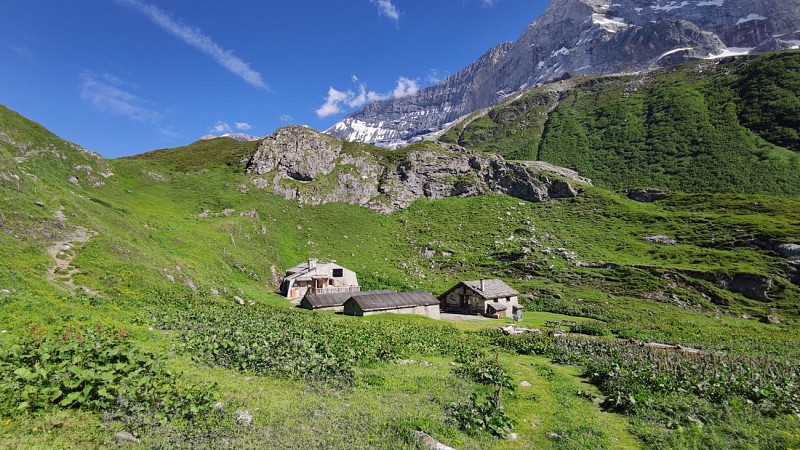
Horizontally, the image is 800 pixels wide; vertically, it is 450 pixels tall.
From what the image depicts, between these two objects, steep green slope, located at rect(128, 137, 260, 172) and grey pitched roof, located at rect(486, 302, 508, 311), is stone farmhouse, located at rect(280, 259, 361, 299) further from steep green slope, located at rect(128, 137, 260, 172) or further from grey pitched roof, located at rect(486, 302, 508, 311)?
steep green slope, located at rect(128, 137, 260, 172)

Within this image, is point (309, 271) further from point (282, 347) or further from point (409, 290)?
point (282, 347)

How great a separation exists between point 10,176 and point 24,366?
1264 inches

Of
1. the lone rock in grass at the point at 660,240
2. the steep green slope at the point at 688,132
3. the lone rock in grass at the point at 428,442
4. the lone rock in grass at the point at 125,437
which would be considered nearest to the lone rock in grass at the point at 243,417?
the lone rock in grass at the point at 125,437

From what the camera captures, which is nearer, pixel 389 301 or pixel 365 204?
pixel 389 301

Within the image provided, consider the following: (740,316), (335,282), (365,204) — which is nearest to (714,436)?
(335,282)

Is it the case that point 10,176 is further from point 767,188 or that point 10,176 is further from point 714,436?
point 767,188

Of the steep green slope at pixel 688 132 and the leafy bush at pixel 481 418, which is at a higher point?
the steep green slope at pixel 688 132

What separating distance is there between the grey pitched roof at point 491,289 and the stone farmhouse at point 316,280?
20.2 meters

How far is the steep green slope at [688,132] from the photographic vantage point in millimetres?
121500

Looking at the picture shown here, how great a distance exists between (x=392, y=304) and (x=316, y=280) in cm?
1502

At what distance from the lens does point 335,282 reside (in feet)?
208

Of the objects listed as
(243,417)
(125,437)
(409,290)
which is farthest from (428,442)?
(409,290)

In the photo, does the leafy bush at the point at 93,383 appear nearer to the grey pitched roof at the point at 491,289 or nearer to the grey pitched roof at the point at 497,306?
the grey pitched roof at the point at 497,306

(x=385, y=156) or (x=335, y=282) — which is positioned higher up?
(x=385, y=156)
